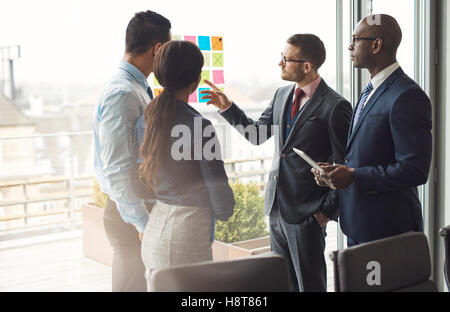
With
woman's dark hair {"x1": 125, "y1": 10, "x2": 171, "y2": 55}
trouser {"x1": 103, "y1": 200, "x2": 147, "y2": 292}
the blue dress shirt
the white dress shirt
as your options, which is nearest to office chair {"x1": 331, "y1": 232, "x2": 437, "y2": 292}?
the white dress shirt

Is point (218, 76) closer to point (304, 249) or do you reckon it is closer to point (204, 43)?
point (204, 43)

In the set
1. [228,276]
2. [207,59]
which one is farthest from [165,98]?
[207,59]

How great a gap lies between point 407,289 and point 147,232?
3.16ft

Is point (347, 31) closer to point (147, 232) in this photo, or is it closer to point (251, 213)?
point (251, 213)

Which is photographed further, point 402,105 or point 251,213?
point 251,213

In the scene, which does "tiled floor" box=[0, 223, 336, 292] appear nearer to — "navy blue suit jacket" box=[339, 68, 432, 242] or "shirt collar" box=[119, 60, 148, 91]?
"navy blue suit jacket" box=[339, 68, 432, 242]

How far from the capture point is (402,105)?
80.1 inches

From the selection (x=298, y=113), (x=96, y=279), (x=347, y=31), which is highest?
(x=347, y=31)

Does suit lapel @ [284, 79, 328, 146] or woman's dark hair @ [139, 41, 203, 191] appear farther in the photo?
suit lapel @ [284, 79, 328, 146]

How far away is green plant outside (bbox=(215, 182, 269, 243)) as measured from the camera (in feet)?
11.6

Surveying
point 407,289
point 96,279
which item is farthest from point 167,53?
point 96,279

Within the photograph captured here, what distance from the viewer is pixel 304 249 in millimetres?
2375

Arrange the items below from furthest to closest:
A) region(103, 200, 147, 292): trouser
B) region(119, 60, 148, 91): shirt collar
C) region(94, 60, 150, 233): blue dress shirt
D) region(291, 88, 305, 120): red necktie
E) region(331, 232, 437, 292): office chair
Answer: region(291, 88, 305, 120): red necktie
region(103, 200, 147, 292): trouser
region(119, 60, 148, 91): shirt collar
region(94, 60, 150, 233): blue dress shirt
region(331, 232, 437, 292): office chair

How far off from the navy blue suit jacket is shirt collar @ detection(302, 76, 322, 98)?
314 millimetres
